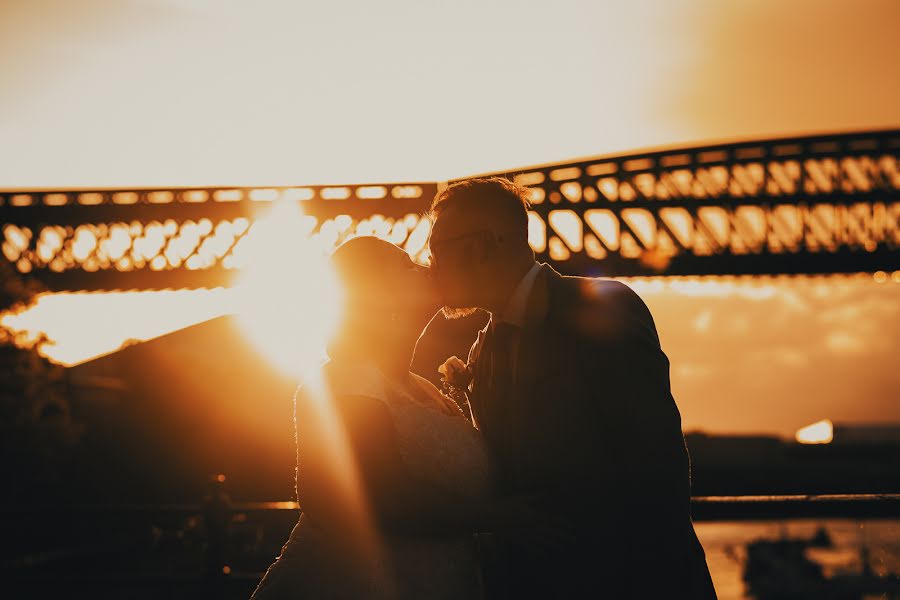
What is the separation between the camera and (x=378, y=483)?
13.0 feet

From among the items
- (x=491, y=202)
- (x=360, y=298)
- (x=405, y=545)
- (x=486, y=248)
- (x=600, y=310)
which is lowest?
(x=405, y=545)

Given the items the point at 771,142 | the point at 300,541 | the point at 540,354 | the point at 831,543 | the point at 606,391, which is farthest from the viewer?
the point at 771,142

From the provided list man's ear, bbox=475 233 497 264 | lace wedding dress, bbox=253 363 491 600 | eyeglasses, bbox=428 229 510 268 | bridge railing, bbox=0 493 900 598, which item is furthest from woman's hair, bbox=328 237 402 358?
bridge railing, bbox=0 493 900 598

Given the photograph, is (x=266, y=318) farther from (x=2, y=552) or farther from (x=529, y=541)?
(x=529, y=541)

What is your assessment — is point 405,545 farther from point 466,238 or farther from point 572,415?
point 466,238

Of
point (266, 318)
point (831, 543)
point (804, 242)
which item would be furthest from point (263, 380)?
point (831, 543)

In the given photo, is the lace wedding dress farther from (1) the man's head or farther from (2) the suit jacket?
(1) the man's head

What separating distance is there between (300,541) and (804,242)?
148ft

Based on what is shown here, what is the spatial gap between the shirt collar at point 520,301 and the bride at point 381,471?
372 mm

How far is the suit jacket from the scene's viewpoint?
353 cm

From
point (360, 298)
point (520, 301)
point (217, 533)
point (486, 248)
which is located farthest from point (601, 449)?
point (217, 533)

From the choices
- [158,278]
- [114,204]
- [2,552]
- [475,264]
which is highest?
[114,204]

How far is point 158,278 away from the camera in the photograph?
45.2m

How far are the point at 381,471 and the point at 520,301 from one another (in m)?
0.82
